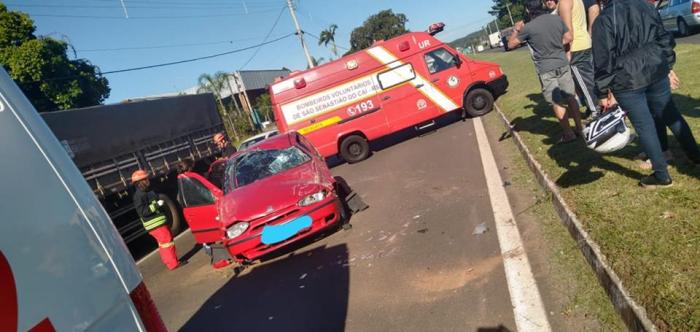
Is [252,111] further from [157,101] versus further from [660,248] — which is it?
[660,248]

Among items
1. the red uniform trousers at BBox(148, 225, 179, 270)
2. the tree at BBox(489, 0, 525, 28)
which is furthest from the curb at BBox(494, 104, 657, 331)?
the tree at BBox(489, 0, 525, 28)

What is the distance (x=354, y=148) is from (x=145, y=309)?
9.98m

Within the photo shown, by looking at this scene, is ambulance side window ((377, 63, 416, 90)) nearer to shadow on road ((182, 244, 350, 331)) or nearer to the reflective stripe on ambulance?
the reflective stripe on ambulance

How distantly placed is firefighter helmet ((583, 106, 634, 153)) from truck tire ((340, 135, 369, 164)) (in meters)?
7.72

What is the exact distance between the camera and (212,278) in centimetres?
667

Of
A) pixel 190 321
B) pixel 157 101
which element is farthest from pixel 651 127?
pixel 157 101

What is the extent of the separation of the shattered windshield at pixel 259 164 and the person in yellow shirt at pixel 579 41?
4045 millimetres

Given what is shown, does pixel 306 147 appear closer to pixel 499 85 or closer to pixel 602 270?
pixel 602 270

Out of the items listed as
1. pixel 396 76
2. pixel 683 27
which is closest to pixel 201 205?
pixel 396 76

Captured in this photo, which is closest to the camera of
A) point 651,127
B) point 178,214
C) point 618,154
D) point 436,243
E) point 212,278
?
point 651,127

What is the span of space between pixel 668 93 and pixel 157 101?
11.1 meters

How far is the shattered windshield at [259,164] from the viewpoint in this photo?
7.38 m

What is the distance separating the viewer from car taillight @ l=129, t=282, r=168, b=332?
2051 millimetres

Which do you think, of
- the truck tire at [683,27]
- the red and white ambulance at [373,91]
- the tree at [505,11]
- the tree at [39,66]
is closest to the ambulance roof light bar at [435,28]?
the red and white ambulance at [373,91]
